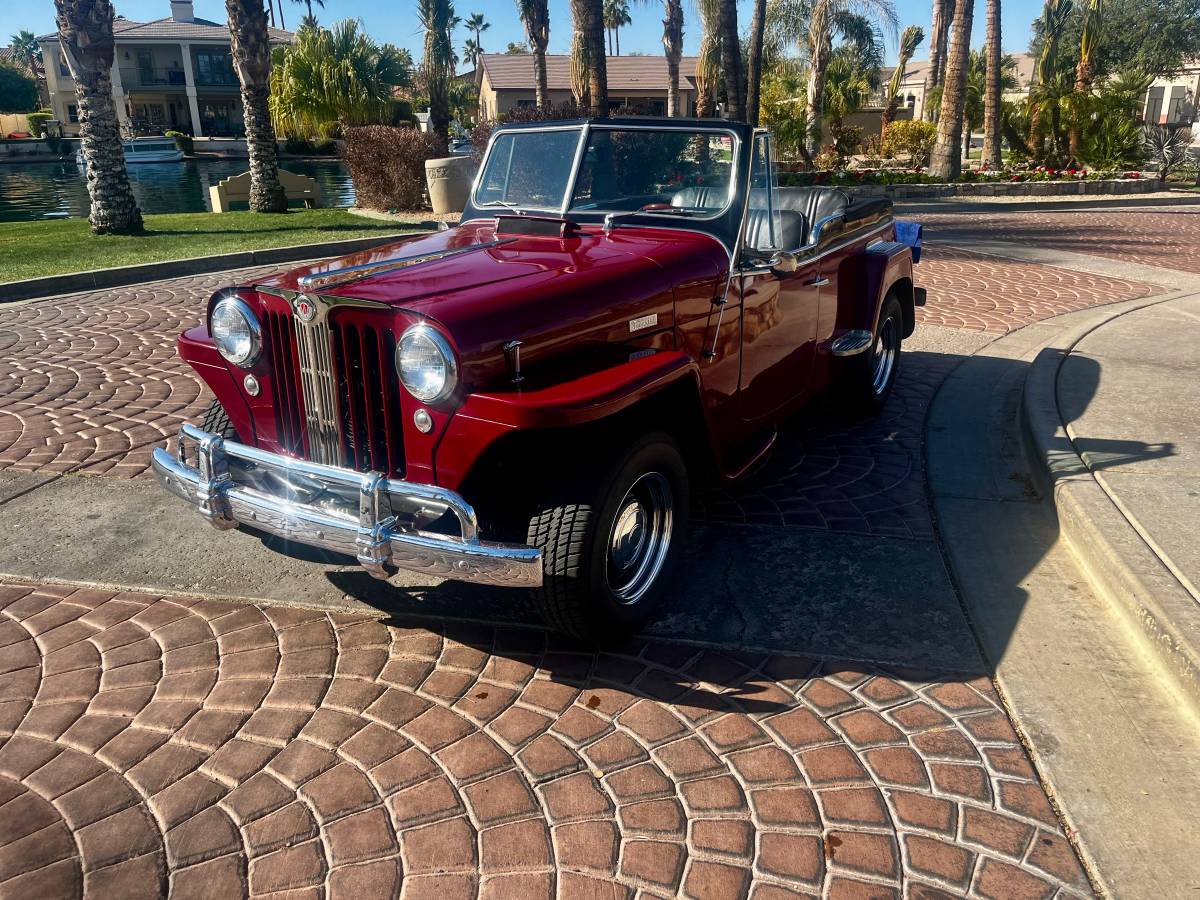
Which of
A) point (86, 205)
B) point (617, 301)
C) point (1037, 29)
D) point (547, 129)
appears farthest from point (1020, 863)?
point (1037, 29)

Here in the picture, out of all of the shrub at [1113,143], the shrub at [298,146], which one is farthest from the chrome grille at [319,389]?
the shrub at [298,146]

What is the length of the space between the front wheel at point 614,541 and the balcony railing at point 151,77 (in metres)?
60.1

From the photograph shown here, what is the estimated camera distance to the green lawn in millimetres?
10758

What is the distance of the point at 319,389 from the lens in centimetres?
309

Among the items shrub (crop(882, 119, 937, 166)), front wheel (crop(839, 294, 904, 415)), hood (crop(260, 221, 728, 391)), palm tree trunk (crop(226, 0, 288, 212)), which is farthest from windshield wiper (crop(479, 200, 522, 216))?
shrub (crop(882, 119, 937, 166))

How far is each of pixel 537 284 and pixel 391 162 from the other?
47.8 ft

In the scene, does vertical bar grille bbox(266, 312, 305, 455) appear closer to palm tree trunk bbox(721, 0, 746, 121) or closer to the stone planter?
the stone planter

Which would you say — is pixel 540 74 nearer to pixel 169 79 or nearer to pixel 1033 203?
pixel 1033 203

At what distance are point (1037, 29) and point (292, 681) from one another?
232 ft

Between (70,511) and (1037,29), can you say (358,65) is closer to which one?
(70,511)

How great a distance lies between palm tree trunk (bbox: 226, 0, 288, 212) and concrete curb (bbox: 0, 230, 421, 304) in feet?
13.2

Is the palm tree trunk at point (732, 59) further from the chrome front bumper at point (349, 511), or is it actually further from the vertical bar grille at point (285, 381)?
the chrome front bumper at point (349, 511)

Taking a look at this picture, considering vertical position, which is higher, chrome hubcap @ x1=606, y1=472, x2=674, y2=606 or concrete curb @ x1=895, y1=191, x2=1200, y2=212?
concrete curb @ x1=895, y1=191, x2=1200, y2=212

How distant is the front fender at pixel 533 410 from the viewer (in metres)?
2.72
